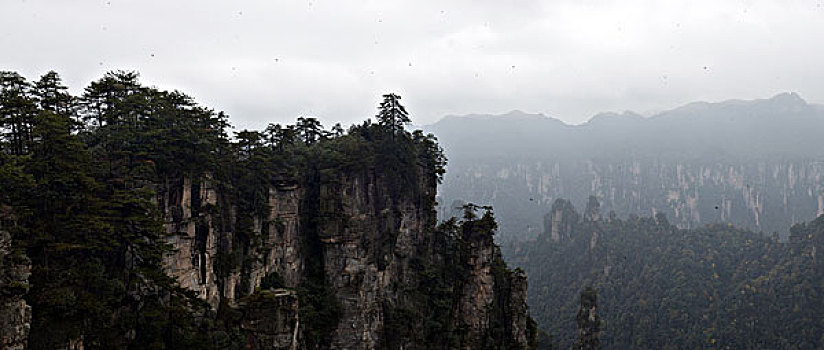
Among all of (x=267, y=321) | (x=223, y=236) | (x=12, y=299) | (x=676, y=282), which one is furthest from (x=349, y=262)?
(x=676, y=282)

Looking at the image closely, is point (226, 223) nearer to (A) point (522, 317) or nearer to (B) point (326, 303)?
(B) point (326, 303)

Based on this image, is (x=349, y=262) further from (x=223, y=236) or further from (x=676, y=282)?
(x=676, y=282)

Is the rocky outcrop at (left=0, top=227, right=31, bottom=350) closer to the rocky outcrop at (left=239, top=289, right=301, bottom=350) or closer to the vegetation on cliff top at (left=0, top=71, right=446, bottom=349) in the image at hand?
the vegetation on cliff top at (left=0, top=71, right=446, bottom=349)

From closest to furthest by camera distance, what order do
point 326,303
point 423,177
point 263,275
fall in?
point 263,275
point 326,303
point 423,177

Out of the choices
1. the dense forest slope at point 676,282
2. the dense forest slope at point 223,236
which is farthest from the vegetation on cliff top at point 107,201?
the dense forest slope at point 676,282

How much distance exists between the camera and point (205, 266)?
2353 centimetres

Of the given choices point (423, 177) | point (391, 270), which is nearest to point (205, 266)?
point (391, 270)

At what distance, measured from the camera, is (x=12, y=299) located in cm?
1399

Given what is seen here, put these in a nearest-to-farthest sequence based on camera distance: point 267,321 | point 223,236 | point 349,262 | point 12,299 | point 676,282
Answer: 1. point 12,299
2. point 267,321
3. point 223,236
4. point 349,262
5. point 676,282

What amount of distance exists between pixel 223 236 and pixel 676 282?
9143 cm

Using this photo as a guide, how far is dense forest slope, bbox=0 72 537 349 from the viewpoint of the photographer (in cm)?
1681

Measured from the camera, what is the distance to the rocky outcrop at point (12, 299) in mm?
13758

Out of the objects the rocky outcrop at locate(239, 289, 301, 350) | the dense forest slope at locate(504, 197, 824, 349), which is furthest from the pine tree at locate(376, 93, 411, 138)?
the dense forest slope at locate(504, 197, 824, 349)

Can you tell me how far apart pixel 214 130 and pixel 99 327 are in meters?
10.9
